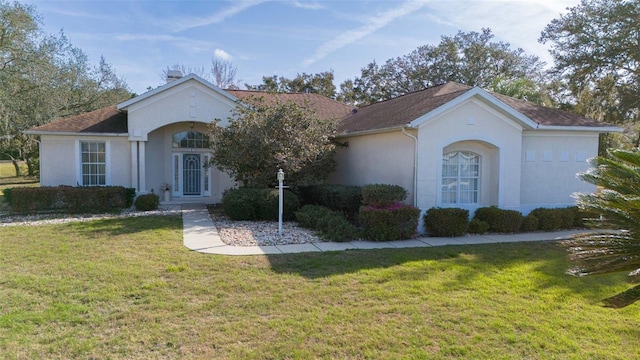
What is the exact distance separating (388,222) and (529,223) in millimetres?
4846

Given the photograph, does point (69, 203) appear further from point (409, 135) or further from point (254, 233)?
point (409, 135)

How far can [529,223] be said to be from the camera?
12.3 metres

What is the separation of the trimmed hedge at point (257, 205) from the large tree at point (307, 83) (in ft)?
90.4

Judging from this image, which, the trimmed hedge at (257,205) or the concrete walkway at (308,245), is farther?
the trimmed hedge at (257,205)

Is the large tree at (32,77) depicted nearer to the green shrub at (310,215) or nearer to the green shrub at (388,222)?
the green shrub at (310,215)

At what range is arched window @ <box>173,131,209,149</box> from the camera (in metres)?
18.3

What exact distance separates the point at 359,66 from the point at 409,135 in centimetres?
3000

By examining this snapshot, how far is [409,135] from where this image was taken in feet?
38.8

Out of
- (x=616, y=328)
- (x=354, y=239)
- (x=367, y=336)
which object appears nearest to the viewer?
(x=367, y=336)

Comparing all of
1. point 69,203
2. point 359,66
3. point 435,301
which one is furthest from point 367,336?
point 359,66

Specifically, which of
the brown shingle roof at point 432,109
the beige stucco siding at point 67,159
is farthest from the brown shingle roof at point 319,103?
the beige stucco siding at point 67,159

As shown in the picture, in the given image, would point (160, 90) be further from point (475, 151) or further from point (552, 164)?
point (552, 164)

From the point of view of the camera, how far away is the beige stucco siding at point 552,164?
13930mm

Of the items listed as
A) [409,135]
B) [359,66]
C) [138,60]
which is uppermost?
[359,66]
